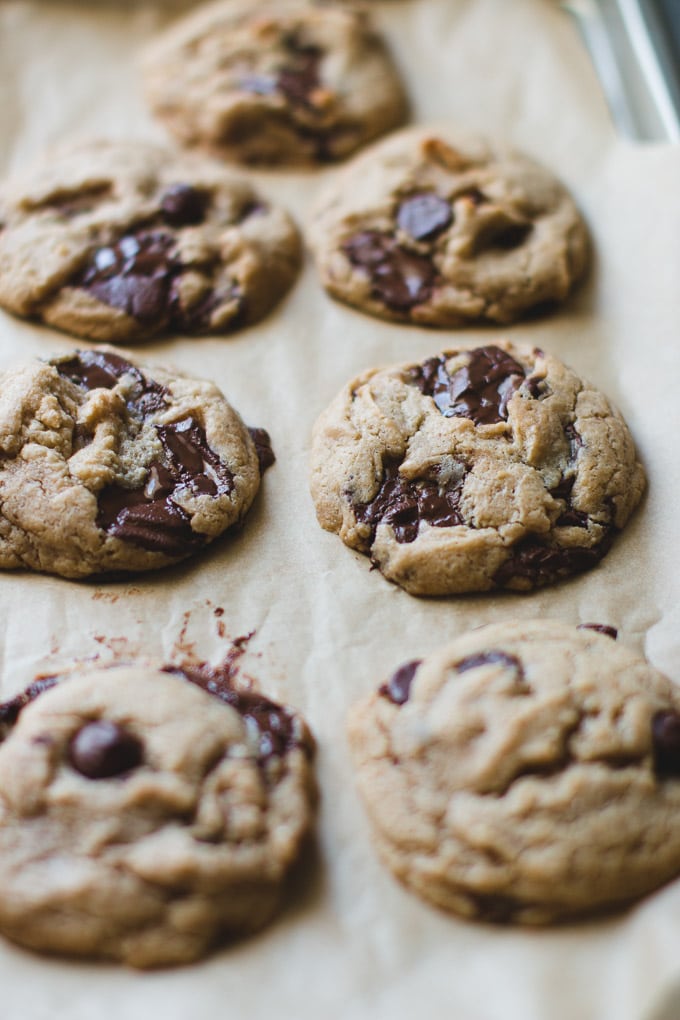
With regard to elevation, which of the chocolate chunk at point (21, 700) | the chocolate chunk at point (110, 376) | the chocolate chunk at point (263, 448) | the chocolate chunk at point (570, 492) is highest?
the chocolate chunk at point (110, 376)

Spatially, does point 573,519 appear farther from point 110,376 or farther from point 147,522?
point 110,376

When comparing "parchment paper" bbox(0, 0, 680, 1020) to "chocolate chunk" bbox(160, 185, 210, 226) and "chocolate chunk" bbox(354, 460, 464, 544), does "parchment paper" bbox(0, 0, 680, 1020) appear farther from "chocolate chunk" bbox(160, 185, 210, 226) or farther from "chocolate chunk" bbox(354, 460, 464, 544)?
"chocolate chunk" bbox(160, 185, 210, 226)

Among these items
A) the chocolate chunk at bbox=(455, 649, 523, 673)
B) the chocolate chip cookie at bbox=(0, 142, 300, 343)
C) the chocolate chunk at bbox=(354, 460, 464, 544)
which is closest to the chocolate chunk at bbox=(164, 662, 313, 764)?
the chocolate chunk at bbox=(455, 649, 523, 673)

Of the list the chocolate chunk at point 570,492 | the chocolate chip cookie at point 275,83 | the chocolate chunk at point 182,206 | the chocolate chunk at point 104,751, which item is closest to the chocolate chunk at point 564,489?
the chocolate chunk at point 570,492

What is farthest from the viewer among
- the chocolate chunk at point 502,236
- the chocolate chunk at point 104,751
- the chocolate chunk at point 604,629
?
the chocolate chunk at point 502,236

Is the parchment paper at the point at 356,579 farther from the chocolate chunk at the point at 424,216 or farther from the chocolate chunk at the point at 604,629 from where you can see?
the chocolate chunk at the point at 424,216

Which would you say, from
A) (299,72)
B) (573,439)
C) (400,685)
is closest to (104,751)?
(400,685)
